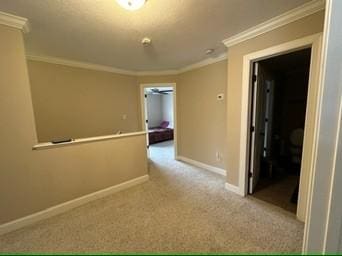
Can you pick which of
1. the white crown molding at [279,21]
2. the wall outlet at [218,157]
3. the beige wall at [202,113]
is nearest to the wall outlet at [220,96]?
the beige wall at [202,113]

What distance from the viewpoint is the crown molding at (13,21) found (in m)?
1.62

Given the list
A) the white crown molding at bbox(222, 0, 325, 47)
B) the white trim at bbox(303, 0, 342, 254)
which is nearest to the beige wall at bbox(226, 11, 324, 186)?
the white crown molding at bbox(222, 0, 325, 47)

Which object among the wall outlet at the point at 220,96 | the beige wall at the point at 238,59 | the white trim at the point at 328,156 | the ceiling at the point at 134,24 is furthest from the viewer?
the wall outlet at the point at 220,96

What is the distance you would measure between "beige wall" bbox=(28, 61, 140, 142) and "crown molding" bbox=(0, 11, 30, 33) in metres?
1.23

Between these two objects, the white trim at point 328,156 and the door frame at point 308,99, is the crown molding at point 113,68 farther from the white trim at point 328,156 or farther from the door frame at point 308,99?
A: the white trim at point 328,156

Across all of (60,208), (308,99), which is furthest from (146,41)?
(60,208)

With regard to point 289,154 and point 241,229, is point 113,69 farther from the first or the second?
point 289,154

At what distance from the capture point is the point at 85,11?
5.24 feet

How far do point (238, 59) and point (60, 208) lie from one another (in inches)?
125

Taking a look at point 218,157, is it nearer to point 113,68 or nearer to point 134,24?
point 134,24

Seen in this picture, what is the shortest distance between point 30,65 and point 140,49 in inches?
76.1

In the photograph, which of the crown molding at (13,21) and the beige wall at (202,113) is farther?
the beige wall at (202,113)

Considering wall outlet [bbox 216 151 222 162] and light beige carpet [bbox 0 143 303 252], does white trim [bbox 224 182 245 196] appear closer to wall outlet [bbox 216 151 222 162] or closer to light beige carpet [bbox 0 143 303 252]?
light beige carpet [bbox 0 143 303 252]

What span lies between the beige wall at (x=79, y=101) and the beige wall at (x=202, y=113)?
1297 mm
